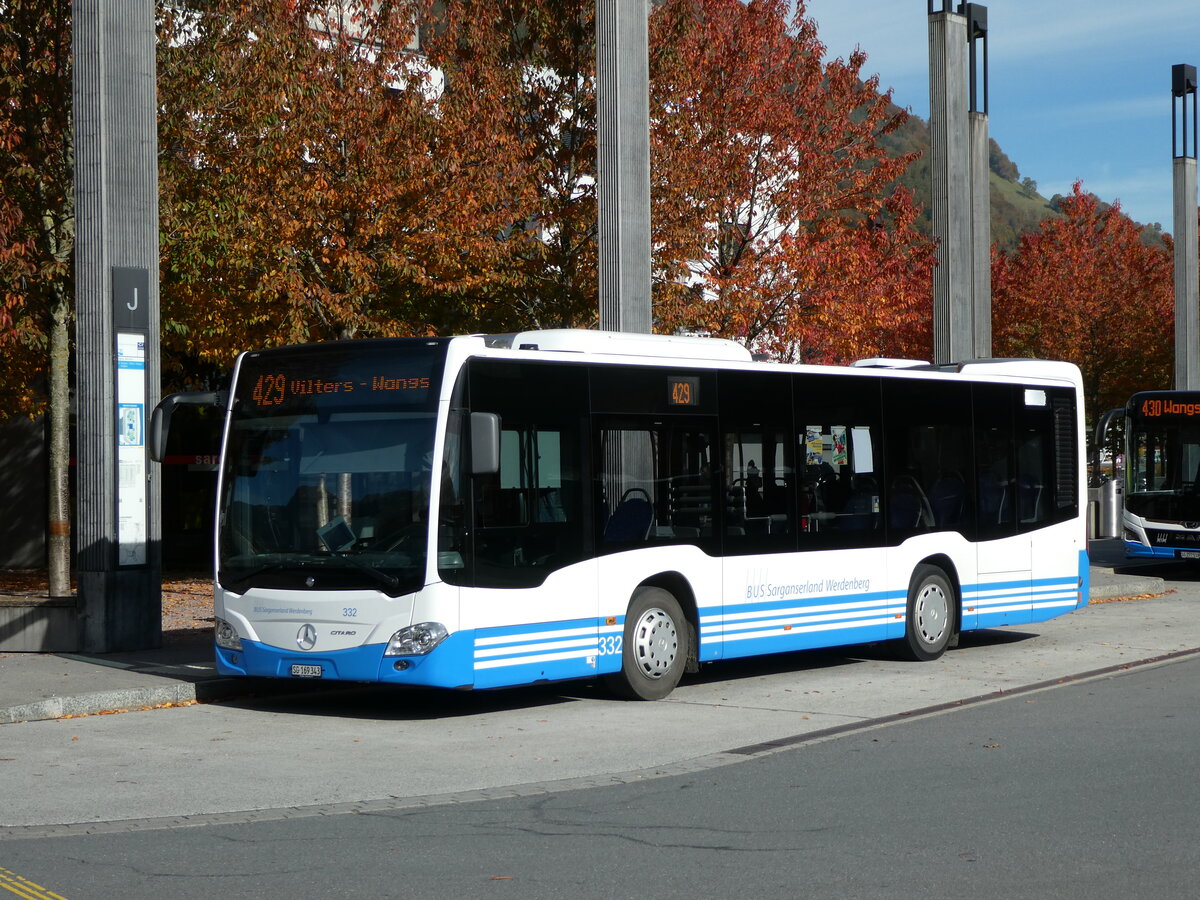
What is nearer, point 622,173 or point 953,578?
point 953,578

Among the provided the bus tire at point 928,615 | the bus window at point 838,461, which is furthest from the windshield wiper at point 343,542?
the bus tire at point 928,615

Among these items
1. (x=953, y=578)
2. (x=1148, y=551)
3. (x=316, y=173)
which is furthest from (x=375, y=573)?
(x=1148, y=551)

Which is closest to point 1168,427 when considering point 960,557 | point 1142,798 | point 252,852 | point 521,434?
point 960,557

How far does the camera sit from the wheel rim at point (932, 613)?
14.6 meters

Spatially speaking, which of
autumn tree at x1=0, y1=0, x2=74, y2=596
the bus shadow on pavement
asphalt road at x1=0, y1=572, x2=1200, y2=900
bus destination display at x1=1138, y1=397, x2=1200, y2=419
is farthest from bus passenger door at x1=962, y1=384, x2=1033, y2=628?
bus destination display at x1=1138, y1=397, x2=1200, y2=419

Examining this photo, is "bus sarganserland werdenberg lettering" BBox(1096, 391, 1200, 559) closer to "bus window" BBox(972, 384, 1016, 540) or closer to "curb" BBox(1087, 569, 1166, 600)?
"curb" BBox(1087, 569, 1166, 600)

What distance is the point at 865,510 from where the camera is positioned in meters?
14.0

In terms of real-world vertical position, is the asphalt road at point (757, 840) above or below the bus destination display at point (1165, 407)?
below

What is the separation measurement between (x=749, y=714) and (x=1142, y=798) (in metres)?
3.86

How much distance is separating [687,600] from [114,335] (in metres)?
5.82

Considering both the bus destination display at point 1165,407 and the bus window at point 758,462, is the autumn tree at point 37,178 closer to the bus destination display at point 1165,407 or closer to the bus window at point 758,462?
the bus window at point 758,462

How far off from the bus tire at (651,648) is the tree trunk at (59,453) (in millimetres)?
9686

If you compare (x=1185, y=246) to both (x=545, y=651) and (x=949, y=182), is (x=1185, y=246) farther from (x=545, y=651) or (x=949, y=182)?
(x=545, y=651)

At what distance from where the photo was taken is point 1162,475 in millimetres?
26641
